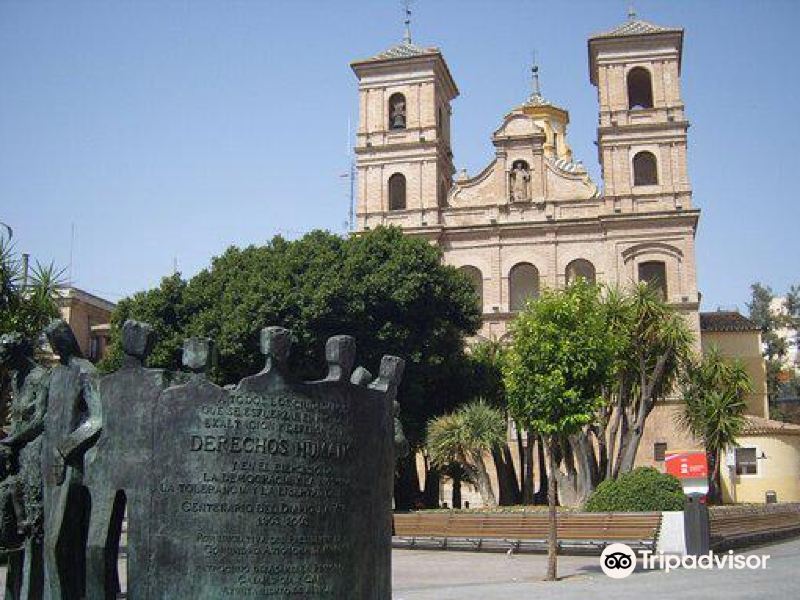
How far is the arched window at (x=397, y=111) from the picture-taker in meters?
45.2

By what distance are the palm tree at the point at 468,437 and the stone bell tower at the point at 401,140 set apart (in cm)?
1637

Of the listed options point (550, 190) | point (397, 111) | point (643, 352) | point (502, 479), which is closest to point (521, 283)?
point (550, 190)

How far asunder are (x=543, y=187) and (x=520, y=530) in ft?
80.3

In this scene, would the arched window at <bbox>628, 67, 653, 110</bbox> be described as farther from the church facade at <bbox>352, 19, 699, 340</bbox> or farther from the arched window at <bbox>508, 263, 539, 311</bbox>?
the arched window at <bbox>508, 263, 539, 311</bbox>

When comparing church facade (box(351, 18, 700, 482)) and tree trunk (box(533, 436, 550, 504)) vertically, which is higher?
church facade (box(351, 18, 700, 482))

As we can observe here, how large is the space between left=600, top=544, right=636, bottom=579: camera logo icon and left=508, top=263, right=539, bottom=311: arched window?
25237 mm

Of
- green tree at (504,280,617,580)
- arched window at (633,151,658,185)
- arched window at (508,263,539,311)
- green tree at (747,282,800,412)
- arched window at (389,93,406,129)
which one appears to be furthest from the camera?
green tree at (747,282,800,412)

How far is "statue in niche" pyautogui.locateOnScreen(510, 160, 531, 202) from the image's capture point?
144ft

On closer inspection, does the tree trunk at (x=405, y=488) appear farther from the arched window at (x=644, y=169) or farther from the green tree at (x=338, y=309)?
the arched window at (x=644, y=169)

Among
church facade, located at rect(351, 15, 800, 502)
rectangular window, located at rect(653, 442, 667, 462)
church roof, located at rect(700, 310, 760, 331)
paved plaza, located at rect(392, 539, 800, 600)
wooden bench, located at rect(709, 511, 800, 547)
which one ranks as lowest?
paved plaza, located at rect(392, 539, 800, 600)

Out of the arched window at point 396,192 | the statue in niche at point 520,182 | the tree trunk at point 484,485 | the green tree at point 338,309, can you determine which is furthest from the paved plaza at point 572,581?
the arched window at point 396,192

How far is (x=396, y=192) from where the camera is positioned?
44.8 meters

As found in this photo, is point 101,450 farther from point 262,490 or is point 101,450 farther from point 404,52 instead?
point 404,52

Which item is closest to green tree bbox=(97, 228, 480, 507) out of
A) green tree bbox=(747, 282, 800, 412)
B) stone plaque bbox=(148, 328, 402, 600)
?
stone plaque bbox=(148, 328, 402, 600)
